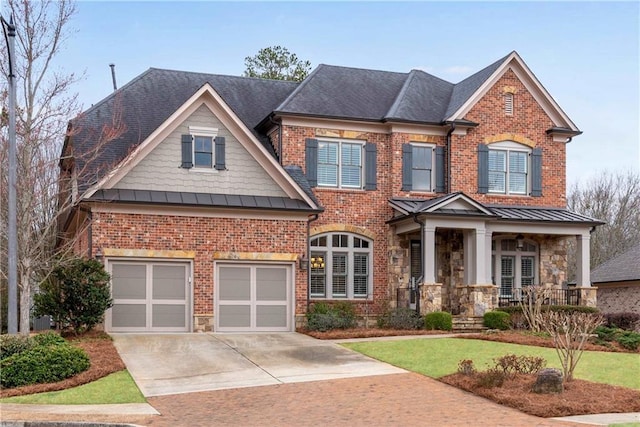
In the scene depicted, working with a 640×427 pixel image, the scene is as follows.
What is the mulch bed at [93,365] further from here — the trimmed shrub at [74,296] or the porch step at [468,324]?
the porch step at [468,324]

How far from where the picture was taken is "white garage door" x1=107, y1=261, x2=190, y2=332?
21.9 meters

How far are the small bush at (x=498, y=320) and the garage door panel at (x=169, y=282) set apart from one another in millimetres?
8716

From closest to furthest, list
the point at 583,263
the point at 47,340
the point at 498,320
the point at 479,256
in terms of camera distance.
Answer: the point at 47,340 < the point at 498,320 < the point at 479,256 < the point at 583,263

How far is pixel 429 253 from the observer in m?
24.3

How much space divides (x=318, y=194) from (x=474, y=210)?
4.78 m

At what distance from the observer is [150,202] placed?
21.8 m

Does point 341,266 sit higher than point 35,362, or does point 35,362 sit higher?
point 341,266

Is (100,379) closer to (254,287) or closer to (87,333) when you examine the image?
(87,333)

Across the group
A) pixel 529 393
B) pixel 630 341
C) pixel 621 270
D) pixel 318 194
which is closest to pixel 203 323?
pixel 318 194

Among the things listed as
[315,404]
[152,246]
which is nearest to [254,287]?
[152,246]

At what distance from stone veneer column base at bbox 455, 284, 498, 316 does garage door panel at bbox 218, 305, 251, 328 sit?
21.9ft

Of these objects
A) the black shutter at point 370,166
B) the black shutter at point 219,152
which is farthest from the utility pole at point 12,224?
the black shutter at point 370,166

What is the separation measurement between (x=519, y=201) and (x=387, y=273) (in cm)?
526

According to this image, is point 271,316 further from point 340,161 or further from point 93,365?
point 93,365
